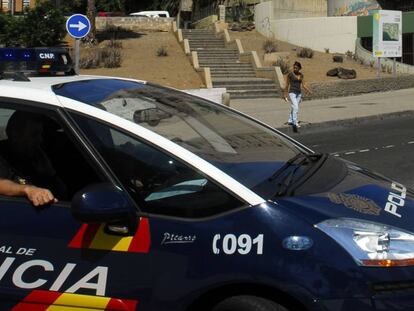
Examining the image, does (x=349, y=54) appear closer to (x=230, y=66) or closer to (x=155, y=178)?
(x=230, y=66)

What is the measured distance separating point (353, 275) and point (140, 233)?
0.96 meters

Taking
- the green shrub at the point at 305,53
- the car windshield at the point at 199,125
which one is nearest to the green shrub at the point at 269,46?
the green shrub at the point at 305,53

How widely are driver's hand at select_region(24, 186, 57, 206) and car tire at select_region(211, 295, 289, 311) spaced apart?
987mm

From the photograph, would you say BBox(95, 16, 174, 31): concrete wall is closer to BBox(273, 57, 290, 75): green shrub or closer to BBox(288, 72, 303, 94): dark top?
BBox(273, 57, 290, 75): green shrub

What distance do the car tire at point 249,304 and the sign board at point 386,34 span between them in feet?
78.4

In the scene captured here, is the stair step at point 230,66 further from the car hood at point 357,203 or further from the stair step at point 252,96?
the car hood at point 357,203

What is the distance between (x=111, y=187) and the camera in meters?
2.76

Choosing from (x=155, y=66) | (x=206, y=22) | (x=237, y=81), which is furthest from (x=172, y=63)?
(x=206, y=22)

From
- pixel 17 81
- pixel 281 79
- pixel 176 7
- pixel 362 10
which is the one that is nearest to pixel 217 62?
pixel 281 79

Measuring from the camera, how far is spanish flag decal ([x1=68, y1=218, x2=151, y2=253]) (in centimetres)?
266

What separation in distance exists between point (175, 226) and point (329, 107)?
56.4 feet

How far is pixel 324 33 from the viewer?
31094 millimetres

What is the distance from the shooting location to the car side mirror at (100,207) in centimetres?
261

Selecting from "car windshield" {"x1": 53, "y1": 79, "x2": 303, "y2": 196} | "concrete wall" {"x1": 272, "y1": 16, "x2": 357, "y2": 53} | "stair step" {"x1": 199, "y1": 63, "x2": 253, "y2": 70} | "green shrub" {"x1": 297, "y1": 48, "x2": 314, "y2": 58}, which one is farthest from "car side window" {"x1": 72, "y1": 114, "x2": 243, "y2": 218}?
"concrete wall" {"x1": 272, "y1": 16, "x2": 357, "y2": 53}
